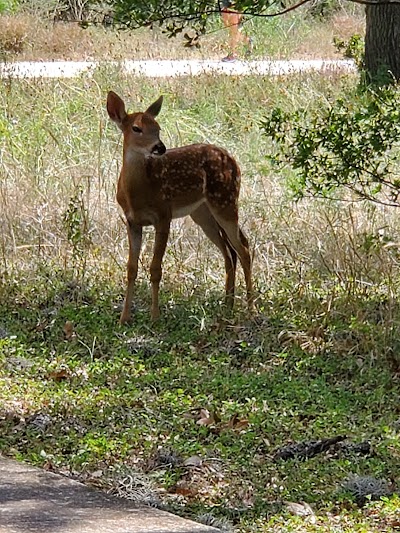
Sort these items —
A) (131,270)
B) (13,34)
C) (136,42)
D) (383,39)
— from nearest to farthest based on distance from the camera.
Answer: (131,270), (383,39), (136,42), (13,34)

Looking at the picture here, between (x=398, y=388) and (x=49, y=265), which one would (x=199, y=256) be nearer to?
(x=49, y=265)

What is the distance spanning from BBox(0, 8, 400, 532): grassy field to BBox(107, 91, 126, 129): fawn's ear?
126 centimetres

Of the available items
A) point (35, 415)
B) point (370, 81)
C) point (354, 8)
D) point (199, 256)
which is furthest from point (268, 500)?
point (354, 8)

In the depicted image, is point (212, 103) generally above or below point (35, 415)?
above

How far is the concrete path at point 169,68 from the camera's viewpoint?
15.1m

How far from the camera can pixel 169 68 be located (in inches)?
712

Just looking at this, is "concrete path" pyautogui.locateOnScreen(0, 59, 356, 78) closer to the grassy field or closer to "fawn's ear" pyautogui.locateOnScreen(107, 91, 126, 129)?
the grassy field

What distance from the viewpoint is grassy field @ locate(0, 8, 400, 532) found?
562 centimetres

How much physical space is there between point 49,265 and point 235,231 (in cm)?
148

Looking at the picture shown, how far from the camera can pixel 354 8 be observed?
27281 mm

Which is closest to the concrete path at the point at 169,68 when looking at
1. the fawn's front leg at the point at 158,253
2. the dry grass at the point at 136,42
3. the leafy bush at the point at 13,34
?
the dry grass at the point at 136,42

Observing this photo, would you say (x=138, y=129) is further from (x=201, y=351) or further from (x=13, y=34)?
(x=13, y=34)

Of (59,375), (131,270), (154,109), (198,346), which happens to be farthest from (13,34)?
(59,375)

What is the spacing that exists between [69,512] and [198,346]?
279 cm
